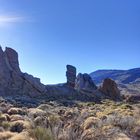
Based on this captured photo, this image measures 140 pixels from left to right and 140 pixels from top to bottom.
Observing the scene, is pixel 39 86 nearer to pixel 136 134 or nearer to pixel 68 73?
pixel 68 73

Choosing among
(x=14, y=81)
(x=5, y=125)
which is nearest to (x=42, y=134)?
(x=5, y=125)

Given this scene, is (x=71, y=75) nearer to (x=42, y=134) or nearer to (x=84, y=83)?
(x=84, y=83)

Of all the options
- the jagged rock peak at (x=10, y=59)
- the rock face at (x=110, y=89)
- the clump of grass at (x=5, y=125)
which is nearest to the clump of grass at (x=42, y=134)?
the clump of grass at (x=5, y=125)

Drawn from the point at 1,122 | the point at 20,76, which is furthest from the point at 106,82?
the point at 1,122

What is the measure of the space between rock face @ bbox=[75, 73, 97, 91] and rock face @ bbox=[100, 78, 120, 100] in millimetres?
5996

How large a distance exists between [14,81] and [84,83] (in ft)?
75.5

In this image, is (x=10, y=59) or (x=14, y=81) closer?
(x=14, y=81)

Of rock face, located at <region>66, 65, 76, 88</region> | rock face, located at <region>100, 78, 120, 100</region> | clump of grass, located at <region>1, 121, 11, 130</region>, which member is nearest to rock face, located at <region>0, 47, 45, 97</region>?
rock face, located at <region>66, 65, 76, 88</region>

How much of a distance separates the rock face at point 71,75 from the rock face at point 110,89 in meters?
8.38

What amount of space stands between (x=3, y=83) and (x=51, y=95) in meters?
10.7

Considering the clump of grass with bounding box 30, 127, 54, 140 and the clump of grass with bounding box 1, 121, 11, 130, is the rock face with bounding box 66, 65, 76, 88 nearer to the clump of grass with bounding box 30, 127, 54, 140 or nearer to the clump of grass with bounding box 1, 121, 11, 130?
the clump of grass with bounding box 1, 121, 11, 130

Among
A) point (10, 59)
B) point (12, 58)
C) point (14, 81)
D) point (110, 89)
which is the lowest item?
point (110, 89)

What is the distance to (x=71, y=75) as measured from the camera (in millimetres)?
94188

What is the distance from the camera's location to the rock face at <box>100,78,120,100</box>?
84831mm
